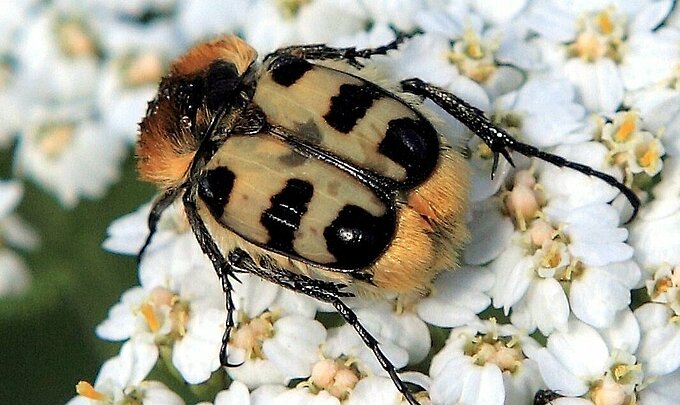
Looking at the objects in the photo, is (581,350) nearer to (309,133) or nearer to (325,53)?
(309,133)

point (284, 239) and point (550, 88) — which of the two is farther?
point (550, 88)

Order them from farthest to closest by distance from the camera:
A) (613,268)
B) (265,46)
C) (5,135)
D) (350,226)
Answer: (5,135), (265,46), (613,268), (350,226)

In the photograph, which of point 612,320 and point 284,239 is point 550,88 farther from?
point 284,239

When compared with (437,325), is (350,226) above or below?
above

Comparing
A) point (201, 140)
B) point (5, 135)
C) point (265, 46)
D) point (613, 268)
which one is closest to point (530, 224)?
point (613, 268)

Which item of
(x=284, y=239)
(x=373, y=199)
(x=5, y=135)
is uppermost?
(x=373, y=199)

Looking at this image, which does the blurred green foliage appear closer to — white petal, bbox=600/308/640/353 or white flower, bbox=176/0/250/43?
white flower, bbox=176/0/250/43
